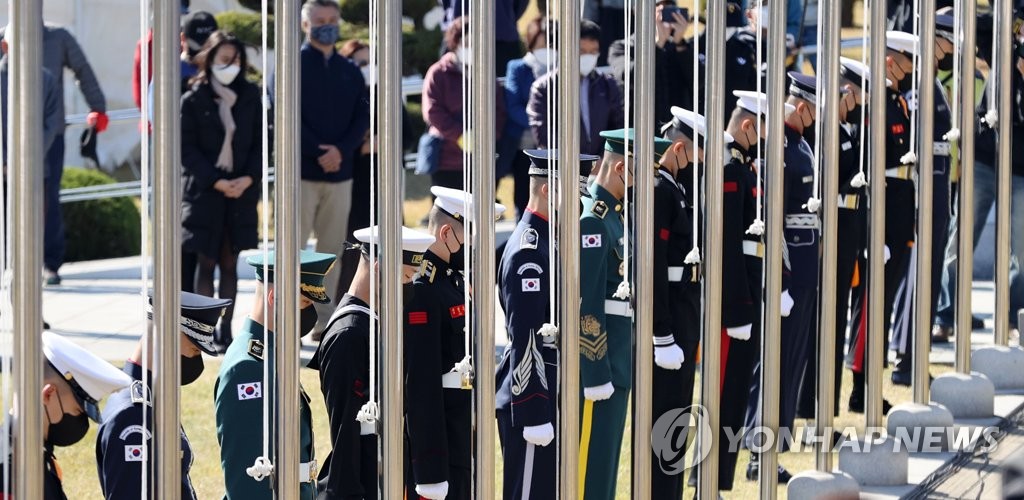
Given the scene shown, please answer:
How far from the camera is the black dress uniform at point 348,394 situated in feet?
14.5

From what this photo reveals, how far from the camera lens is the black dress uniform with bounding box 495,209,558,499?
480cm

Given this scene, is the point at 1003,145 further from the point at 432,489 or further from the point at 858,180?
the point at 432,489

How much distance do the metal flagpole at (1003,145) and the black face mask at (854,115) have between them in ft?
2.43

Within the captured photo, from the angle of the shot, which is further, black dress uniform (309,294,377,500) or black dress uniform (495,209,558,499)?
black dress uniform (495,209,558,499)

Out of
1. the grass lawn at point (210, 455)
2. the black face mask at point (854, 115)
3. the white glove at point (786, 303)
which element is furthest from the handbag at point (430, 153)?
the white glove at point (786, 303)

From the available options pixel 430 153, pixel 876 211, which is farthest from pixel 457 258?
pixel 430 153

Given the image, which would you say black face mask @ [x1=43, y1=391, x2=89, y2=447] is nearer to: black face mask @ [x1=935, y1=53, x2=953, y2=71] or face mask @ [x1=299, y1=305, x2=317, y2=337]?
face mask @ [x1=299, y1=305, x2=317, y2=337]

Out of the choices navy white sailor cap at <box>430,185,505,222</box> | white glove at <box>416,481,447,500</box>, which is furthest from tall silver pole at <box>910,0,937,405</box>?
white glove at <box>416,481,447,500</box>

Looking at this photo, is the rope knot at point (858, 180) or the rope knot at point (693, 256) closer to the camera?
the rope knot at point (693, 256)

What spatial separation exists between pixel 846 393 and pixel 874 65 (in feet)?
8.94

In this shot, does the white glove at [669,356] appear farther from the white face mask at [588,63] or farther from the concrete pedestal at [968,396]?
the white face mask at [588,63]

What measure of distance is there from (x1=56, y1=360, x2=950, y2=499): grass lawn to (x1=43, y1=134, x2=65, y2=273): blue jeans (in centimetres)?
86

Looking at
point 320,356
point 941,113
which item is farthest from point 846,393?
point 320,356

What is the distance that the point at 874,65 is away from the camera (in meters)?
4.92
